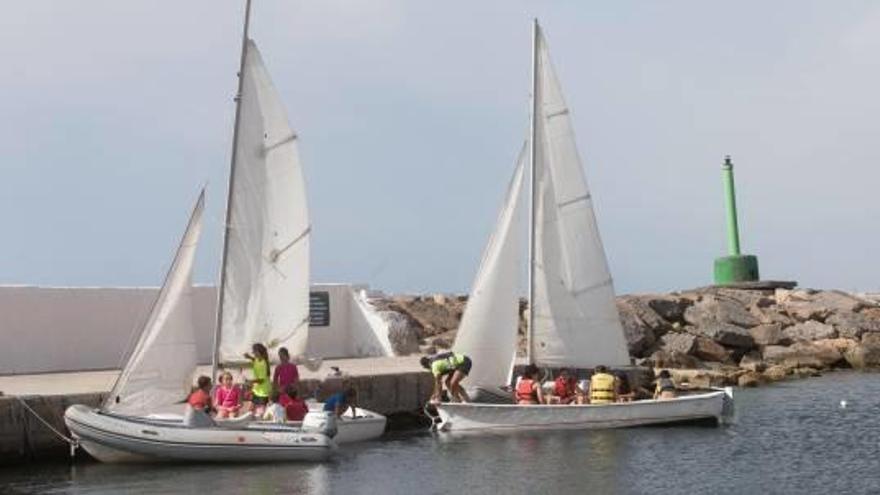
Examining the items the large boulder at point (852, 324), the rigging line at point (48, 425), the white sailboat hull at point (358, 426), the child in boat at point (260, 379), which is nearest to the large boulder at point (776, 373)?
the large boulder at point (852, 324)

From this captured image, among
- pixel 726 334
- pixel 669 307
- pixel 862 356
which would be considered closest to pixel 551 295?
pixel 726 334

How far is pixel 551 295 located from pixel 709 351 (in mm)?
16815

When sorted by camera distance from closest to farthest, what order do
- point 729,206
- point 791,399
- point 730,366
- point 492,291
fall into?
point 492,291, point 791,399, point 730,366, point 729,206

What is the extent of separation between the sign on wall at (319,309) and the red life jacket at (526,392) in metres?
9.57

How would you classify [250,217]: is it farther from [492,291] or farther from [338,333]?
[338,333]

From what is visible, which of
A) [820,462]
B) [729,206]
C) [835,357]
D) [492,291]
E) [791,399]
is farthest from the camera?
[729,206]

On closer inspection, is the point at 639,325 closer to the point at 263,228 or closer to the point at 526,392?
the point at 526,392

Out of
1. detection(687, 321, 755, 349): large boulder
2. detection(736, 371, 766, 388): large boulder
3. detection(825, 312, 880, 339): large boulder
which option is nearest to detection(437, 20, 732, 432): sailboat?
detection(736, 371, 766, 388): large boulder

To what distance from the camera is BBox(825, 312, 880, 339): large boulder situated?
52.8 meters

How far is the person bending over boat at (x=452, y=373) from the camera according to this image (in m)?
28.4

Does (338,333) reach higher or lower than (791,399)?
higher

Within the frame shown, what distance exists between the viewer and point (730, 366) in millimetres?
45500

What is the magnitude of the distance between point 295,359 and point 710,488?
8436mm

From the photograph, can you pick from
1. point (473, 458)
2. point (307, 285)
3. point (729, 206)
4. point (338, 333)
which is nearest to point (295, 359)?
point (307, 285)
